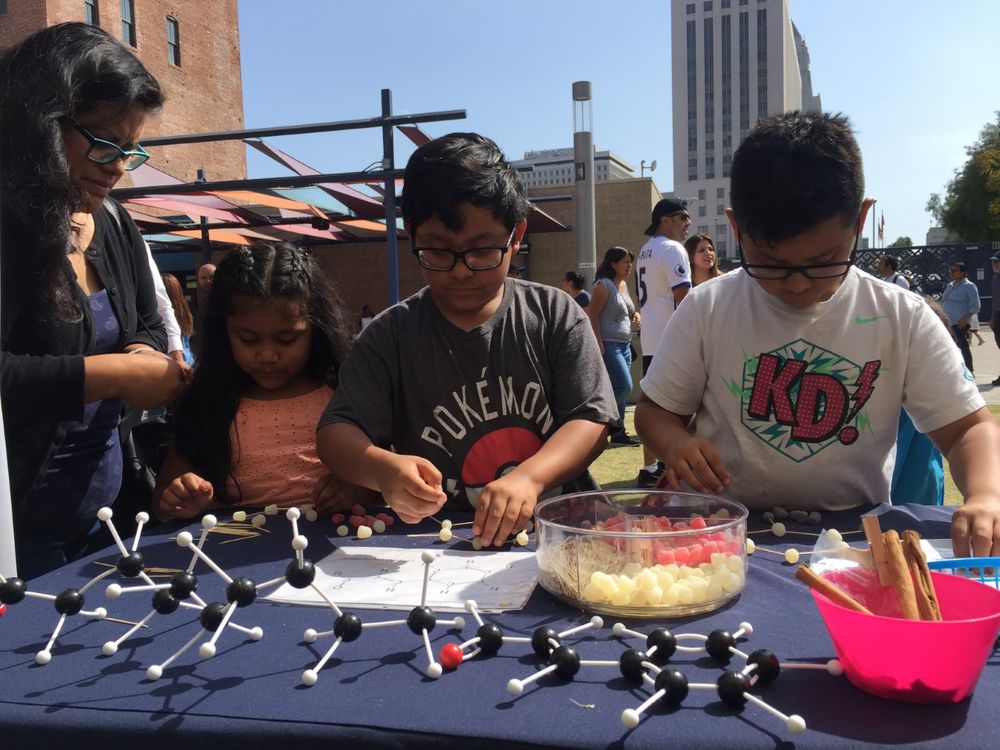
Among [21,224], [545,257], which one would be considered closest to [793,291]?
[21,224]

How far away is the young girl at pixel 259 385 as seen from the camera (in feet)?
5.72

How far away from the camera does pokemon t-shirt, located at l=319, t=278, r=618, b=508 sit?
62.7 inches

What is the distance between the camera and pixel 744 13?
71750 millimetres

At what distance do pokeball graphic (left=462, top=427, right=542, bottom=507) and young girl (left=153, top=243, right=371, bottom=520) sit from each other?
0.37 metres

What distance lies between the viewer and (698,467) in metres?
1.31

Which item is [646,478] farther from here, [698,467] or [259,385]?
[698,467]

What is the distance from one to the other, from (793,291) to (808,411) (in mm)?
252

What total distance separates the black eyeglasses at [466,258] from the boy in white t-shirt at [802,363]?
429mm

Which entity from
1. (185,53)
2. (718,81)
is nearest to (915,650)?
(185,53)

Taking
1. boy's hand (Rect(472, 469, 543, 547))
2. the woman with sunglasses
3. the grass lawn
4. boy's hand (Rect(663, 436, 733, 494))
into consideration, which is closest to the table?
boy's hand (Rect(472, 469, 543, 547))

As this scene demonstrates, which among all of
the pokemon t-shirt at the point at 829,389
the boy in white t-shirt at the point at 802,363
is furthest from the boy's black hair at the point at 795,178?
the pokemon t-shirt at the point at 829,389

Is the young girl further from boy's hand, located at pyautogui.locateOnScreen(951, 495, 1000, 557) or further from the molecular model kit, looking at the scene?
boy's hand, located at pyautogui.locateOnScreen(951, 495, 1000, 557)

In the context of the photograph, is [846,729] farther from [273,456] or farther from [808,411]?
[273,456]

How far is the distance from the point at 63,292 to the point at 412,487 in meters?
0.79
